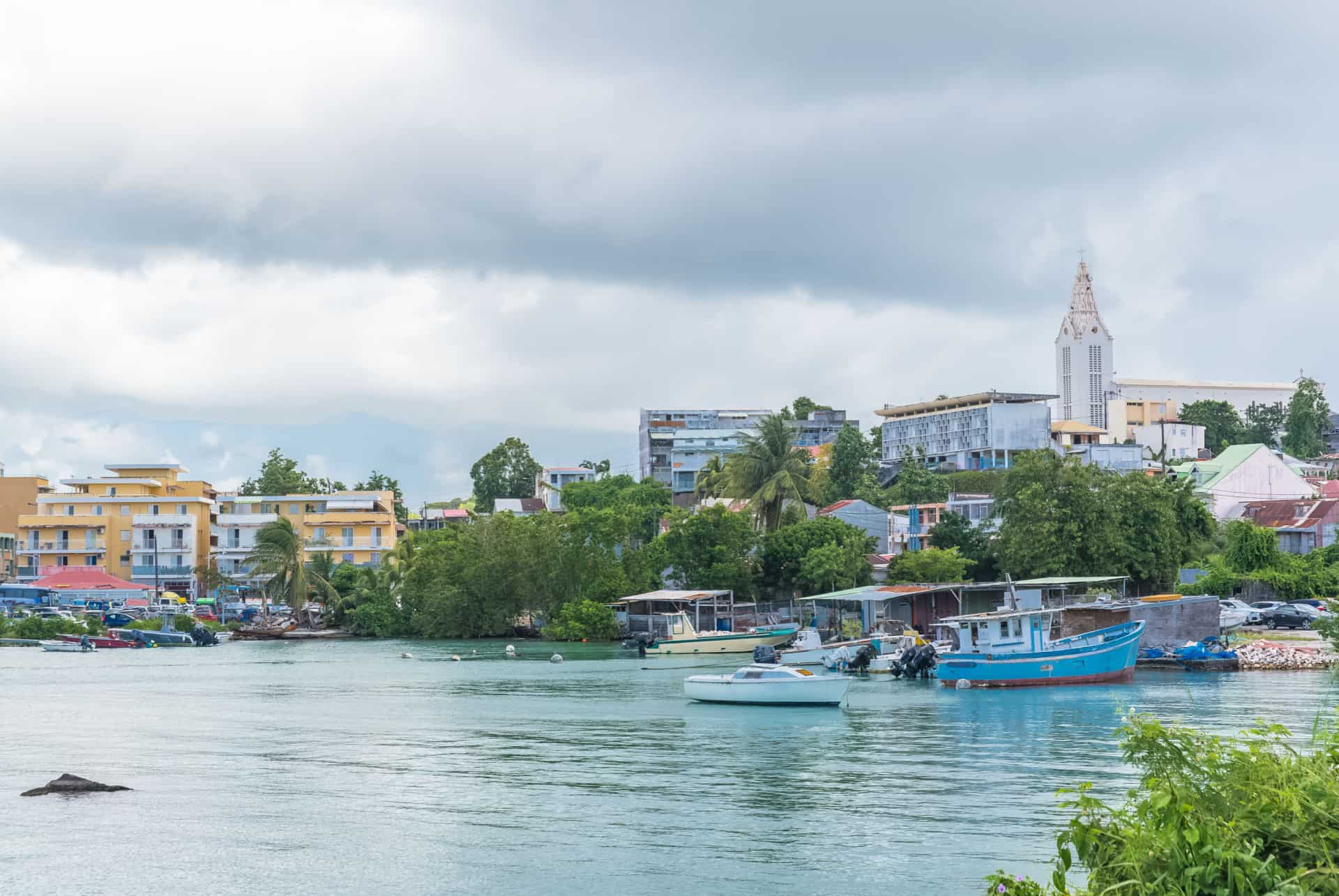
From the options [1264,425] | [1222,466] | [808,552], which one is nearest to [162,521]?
[808,552]

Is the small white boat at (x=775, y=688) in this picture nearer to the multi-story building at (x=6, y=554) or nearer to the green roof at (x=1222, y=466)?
the green roof at (x=1222, y=466)

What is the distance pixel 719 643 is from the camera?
245ft

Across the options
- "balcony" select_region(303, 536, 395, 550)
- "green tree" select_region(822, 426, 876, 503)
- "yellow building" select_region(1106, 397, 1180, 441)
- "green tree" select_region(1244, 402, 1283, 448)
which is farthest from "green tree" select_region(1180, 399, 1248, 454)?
"balcony" select_region(303, 536, 395, 550)

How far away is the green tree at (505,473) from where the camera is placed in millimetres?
172500

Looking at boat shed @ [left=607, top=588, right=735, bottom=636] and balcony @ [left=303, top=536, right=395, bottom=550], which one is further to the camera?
balcony @ [left=303, top=536, right=395, bottom=550]

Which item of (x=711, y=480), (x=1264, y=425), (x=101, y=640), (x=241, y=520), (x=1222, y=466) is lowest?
(x=101, y=640)

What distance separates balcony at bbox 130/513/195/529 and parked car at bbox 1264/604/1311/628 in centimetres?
9441

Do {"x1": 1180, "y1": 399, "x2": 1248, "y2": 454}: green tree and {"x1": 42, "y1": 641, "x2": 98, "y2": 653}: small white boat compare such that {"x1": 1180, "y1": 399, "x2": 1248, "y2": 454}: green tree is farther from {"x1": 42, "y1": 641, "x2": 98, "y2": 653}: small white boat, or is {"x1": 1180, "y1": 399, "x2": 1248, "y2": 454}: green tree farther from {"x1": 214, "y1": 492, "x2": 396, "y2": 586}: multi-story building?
{"x1": 42, "y1": 641, "x2": 98, "y2": 653}: small white boat

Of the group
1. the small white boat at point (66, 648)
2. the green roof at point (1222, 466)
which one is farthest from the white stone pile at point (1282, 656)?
the small white boat at point (66, 648)

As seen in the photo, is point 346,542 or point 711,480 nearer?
point 711,480

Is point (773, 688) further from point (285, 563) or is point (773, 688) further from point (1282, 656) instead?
point (285, 563)

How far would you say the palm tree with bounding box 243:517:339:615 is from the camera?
109 m

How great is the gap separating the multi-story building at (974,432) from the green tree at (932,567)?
59775 millimetres

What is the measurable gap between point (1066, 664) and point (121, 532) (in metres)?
97.0
